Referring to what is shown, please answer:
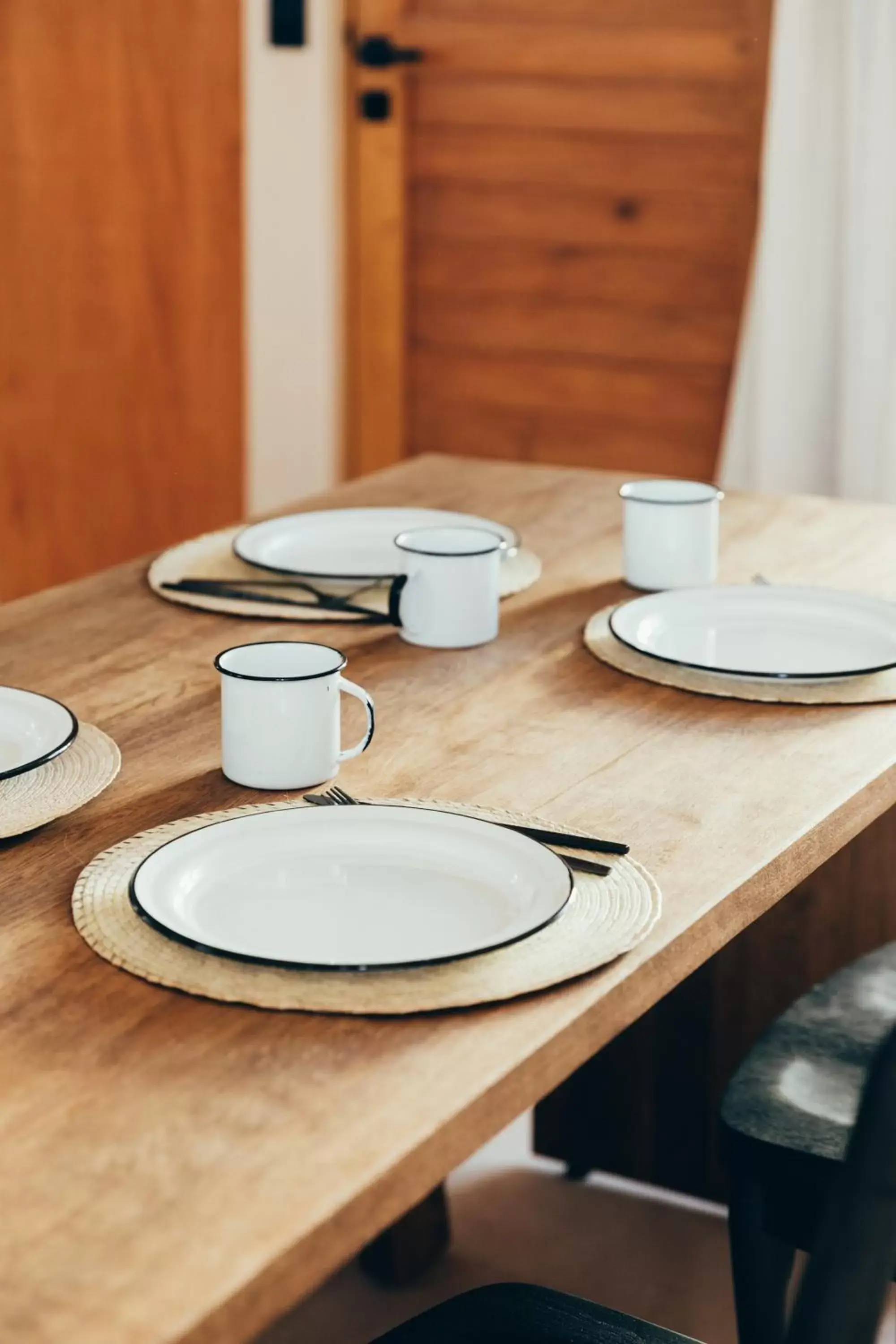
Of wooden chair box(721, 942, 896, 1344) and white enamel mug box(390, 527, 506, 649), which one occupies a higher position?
white enamel mug box(390, 527, 506, 649)

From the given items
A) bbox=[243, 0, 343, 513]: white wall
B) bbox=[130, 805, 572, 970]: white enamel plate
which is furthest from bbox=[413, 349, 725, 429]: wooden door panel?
bbox=[130, 805, 572, 970]: white enamel plate

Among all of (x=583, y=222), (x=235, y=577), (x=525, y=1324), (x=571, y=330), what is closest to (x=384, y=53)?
(x=583, y=222)

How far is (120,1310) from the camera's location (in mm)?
618

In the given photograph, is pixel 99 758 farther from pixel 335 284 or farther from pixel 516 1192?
pixel 335 284

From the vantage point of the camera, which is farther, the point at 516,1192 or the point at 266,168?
the point at 266,168

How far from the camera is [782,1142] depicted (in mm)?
1218

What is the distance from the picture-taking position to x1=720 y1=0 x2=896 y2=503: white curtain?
3217mm

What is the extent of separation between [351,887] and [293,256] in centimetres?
320

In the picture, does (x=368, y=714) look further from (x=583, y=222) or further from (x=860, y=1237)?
(x=583, y=222)

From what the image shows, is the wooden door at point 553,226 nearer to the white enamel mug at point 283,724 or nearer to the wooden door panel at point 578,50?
the wooden door panel at point 578,50

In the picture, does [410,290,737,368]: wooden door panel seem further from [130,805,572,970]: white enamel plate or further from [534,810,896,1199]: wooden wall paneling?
[130,805,572,970]: white enamel plate

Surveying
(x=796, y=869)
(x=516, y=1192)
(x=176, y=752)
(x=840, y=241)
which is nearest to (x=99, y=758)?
(x=176, y=752)

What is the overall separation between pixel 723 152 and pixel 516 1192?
2320mm

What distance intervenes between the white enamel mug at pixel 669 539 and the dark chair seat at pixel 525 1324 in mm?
720
